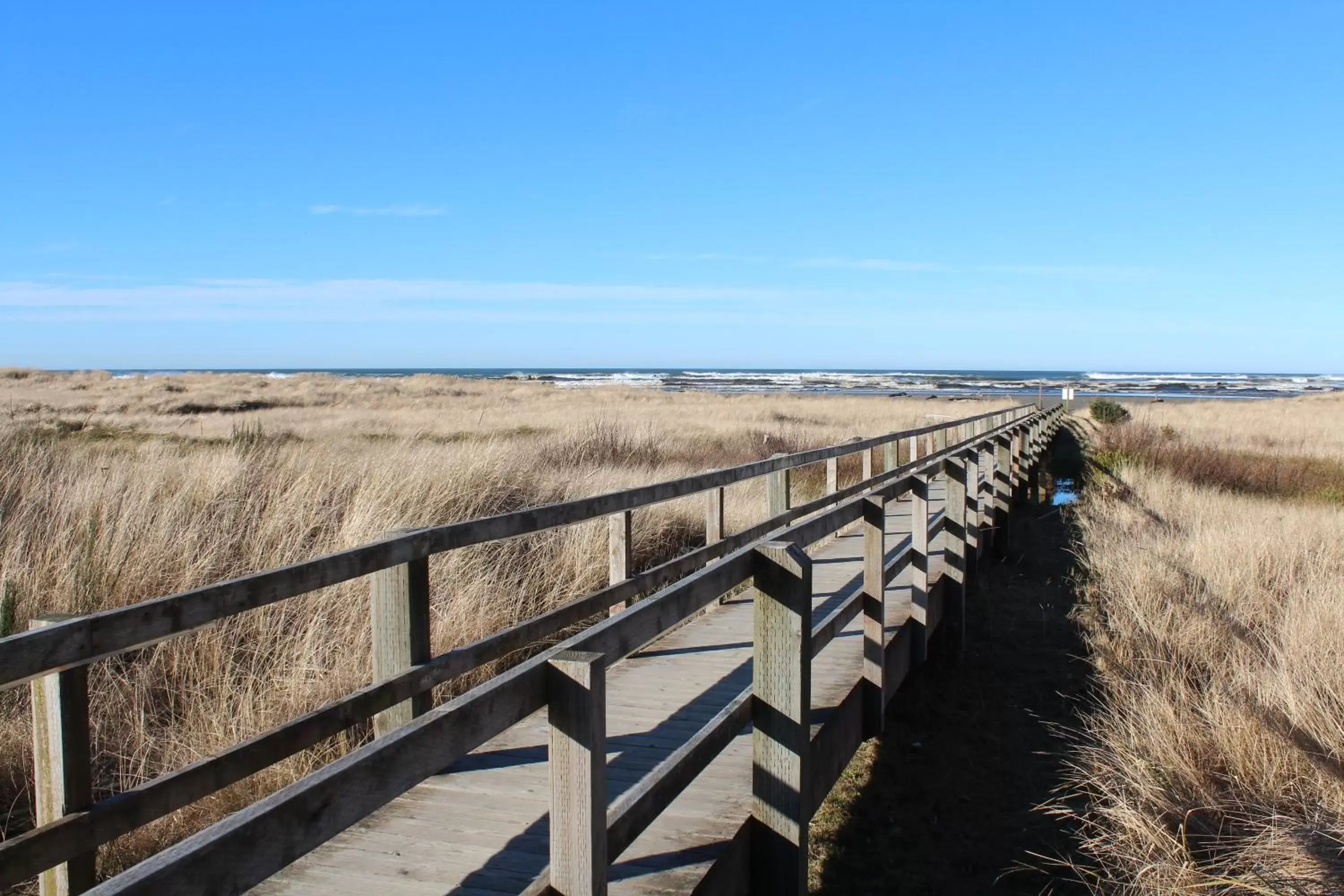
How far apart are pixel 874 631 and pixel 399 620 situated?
8.61 ft

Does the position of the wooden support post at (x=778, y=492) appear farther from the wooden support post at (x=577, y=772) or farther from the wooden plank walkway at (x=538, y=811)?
the wooden support post at (x=577, y=772)

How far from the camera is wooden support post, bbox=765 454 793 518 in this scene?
8.49 metres

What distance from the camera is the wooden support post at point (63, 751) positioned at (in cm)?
288

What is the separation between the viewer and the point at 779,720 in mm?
3625

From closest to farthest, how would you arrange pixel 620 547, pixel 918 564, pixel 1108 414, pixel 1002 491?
pixel 620 547
pixel 918 564
pixel 1002 491
pixel 1108 414

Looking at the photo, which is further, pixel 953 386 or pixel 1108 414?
pixel 953 386

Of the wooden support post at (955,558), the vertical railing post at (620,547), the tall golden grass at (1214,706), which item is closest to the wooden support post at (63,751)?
the vertical railing post at (620,547)

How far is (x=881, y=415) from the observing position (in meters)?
42.2

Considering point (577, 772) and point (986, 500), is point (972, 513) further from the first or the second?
point (577, 772)

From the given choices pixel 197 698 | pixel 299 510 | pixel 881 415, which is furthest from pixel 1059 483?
pixel 197 698

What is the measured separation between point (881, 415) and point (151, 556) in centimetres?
3730

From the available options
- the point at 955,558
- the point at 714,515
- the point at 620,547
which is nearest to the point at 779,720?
the point at 620,547

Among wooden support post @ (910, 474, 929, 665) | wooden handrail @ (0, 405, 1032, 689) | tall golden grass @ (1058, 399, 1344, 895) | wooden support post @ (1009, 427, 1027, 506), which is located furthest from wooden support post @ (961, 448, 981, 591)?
wooden support post @ (1009, 427, 1027, 506)

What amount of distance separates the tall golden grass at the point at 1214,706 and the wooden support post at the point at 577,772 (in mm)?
3070
